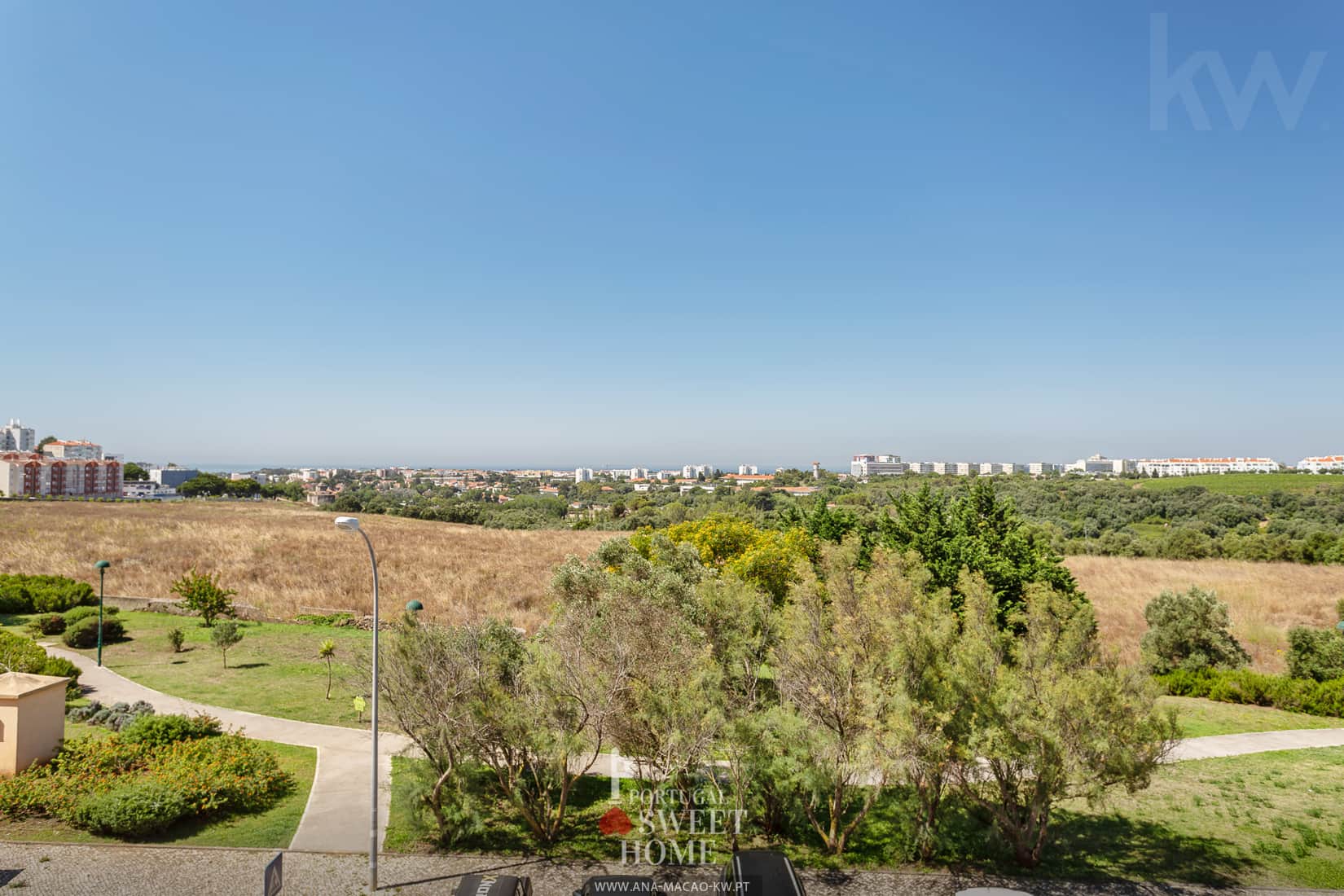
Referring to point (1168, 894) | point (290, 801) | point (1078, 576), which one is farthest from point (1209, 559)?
point (290, 801)

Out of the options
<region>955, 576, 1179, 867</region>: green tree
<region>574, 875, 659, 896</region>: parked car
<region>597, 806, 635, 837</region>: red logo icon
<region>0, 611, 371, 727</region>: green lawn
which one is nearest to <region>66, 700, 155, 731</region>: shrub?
<region>0, 611, 371, 727</region>: green lawn

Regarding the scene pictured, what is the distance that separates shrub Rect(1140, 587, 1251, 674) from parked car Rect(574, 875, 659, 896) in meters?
22.5

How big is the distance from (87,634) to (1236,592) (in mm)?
51251

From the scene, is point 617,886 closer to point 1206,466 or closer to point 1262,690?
point 1262,690

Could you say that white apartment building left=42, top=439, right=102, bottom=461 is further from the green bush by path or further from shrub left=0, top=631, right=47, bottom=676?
the green bush by path

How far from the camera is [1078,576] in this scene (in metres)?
37.3

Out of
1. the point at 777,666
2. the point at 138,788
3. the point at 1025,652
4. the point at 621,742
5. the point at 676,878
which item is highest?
the point at 1025,652

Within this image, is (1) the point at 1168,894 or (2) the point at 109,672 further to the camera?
(2) the point at 109,672

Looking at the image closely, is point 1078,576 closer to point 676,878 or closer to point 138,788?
point 676,878

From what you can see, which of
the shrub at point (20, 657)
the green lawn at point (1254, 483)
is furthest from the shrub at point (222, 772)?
the green lawn at point (1254, 483)

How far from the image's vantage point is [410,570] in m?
34.9

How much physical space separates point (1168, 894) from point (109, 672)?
27826 millimetres

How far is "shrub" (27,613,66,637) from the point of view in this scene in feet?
76.7

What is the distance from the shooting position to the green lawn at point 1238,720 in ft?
61.2
